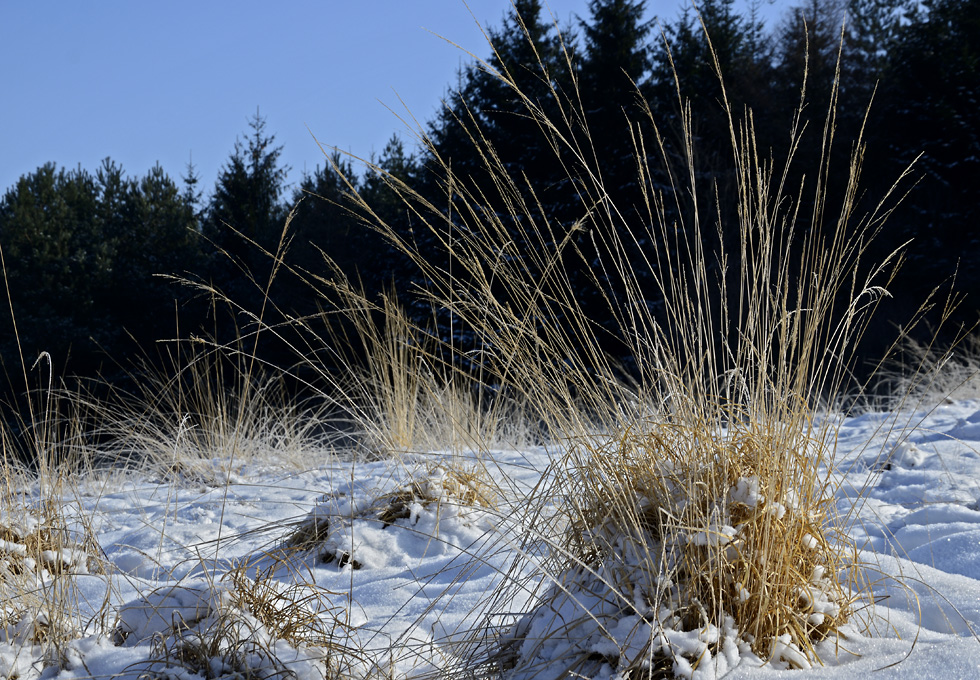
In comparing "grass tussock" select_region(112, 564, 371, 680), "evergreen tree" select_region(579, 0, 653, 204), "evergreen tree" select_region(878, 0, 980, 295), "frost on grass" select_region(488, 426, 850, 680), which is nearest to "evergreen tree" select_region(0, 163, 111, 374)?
"evergreen tree" select_region(579, 0, 653, 204)

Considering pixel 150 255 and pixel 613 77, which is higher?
pixel 613 77

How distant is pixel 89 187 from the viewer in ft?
55.4

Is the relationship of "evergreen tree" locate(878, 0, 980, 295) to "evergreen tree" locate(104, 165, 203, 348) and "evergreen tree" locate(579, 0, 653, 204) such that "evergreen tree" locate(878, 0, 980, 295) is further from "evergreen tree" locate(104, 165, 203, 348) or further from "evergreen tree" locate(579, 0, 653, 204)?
"evergreen tree" locate(104, 165, 203, 348)

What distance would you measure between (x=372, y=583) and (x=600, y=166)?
8.35 meters

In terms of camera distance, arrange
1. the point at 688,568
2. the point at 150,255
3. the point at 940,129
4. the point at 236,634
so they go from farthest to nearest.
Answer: the point at 150,255 → the point at 940,129 → the point at 236,634 → the point at 688,568

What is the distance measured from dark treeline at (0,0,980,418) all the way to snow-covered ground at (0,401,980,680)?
19.6 feet

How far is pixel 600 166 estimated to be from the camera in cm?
953

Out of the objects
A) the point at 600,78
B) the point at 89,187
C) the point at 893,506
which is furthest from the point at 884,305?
the point at 89,187

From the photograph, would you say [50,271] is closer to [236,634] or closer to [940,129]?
[236,634]

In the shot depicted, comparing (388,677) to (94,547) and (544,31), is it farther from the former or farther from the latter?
(544,31)

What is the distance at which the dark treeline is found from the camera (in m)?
10.6

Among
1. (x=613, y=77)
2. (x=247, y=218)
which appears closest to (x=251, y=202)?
(x=247, y=218)

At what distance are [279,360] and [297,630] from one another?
12777 millimetres

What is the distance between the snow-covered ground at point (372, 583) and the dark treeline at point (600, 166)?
19.6 ft
